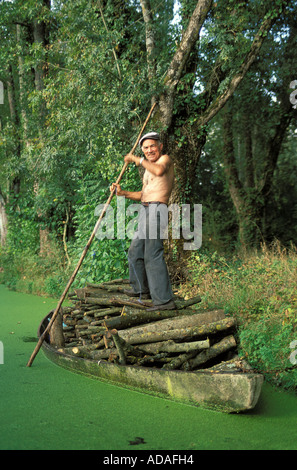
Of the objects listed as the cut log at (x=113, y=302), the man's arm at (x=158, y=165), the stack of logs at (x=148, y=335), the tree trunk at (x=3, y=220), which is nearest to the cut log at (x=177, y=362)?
the stack of logs at (x=148, y=335)

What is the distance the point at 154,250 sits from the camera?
5.54m

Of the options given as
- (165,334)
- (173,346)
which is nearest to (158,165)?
(165,334)

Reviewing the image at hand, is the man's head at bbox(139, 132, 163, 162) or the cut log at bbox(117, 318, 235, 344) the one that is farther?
the man's head at bbox(139, 132, 163, 162)

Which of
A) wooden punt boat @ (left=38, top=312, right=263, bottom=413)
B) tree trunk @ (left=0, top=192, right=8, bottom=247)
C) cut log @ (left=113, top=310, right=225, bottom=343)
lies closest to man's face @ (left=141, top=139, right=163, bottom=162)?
cut log @ (left=113, top=310, right=225, bottom=343)

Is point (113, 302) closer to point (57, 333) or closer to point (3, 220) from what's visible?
point (57, 333)

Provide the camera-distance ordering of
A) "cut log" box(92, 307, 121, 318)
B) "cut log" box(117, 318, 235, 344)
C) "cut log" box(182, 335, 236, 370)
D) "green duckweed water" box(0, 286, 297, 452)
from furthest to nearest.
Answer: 1. "cut log" box(92, 307, 121, 318)
2. "cut log" box(117, 318, 235, 344)
3. "cut log" box(182, 335, 236, 370)
4. "green duckweed water" box(0, 286, 297, 452)

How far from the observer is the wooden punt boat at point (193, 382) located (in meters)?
3.90

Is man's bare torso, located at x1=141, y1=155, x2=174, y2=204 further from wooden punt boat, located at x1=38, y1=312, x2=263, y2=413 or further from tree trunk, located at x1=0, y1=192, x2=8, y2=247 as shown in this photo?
tree trunk, located at x1=0, y1=192, x2=8, y2=247

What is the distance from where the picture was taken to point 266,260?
7809 mm

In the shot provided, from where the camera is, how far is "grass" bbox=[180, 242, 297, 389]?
5035 mm

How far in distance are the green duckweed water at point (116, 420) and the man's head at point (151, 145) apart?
2.43 m

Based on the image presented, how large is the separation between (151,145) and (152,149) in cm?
4

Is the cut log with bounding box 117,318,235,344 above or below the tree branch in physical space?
below

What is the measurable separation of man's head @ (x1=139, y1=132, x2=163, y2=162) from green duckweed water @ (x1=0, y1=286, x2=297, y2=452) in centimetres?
243
